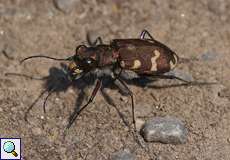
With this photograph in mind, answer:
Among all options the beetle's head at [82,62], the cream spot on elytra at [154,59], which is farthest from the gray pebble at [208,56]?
the beetle's head at [82,62]

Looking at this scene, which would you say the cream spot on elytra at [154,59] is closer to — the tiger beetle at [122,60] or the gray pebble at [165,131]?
the tiger beetle at [122,60]

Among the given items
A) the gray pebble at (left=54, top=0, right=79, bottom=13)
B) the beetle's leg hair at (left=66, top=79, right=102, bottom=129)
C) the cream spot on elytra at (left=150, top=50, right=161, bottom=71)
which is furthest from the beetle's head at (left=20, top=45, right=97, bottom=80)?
the gray pebble at (left=54, top=0, right=79, bottom=13)

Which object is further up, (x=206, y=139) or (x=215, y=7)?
(x=215, y=7)

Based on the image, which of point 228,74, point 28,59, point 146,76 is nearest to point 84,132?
point 146,76

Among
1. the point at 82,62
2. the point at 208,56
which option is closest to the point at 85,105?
the point at 82,62

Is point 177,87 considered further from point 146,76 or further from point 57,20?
point 57,20

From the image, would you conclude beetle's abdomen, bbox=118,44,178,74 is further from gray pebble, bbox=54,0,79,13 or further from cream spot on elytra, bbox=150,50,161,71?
gray pebble, bbox=54,0,79,13
